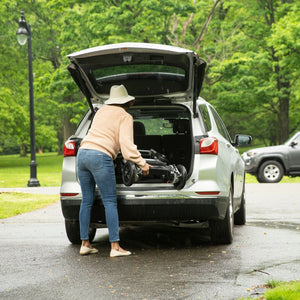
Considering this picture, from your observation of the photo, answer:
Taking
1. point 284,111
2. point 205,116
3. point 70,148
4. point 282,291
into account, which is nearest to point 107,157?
point 70,148

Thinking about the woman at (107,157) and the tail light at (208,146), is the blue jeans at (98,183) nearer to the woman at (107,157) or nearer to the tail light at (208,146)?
the woman at (107,157)

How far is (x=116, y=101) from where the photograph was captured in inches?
269

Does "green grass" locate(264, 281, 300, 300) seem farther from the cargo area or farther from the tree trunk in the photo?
the tree trunk

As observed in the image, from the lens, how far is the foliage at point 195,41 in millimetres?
29266

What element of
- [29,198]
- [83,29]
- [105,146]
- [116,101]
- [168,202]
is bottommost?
[29,198]

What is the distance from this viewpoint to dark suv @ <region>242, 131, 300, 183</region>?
1950 cm

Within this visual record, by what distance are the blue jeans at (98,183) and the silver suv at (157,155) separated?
0.53 feet

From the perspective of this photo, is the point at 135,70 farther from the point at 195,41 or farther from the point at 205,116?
the point at 195,41

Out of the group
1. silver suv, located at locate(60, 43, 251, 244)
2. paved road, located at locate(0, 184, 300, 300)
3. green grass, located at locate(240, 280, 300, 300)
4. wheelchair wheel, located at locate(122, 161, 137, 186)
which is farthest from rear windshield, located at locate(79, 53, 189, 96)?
green grass, located at locate(240, 280, 300, 300)

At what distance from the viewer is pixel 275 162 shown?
19.6 metres

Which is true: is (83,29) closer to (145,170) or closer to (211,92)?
(211,92)

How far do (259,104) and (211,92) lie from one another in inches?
137

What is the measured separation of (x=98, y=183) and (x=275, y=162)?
44.5 ft

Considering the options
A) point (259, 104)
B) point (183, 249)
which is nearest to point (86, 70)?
point (183, 249)
